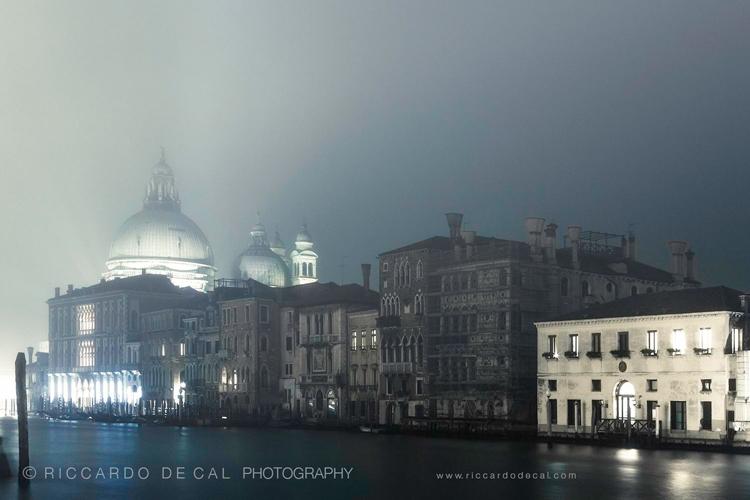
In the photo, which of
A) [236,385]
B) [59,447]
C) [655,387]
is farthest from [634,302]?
A: [236,385]

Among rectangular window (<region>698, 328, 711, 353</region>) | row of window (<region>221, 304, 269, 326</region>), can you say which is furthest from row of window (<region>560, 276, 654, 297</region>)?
row of window (<region>221, 304, 269, 326</region>)

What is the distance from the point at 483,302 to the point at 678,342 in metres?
19.1

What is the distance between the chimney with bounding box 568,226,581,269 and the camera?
8025 cm

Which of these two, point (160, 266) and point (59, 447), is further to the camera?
point (160, 266)

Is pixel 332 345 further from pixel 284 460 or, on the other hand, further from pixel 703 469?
pixel 703 469

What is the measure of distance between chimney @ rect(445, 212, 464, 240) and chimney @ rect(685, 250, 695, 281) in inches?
606

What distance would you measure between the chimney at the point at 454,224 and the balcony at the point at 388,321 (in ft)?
22.3

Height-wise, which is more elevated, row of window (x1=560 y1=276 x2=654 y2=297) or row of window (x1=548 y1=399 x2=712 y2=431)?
row of window (x1=560 y1=276 x2=654 y2=297)

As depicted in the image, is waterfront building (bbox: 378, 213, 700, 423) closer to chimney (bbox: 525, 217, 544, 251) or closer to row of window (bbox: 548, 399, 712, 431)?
chimney (bbox: 525, 217, 544, 251)

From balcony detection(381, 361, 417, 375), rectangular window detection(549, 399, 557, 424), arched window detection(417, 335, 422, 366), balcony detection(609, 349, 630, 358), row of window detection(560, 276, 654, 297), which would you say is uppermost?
row of window detection(560, 276, 654, 297)

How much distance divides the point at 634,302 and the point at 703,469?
873 inches

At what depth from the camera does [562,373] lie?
67375mm

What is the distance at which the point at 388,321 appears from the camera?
8700cm

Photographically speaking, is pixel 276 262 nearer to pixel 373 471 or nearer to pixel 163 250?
pixel 163 250
